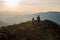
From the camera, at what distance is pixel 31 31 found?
8.27 feet

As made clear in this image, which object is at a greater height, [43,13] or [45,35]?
[43,13]

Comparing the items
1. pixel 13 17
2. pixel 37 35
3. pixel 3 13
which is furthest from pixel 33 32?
pixel 3 13

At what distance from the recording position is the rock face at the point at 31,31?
98.8 inches

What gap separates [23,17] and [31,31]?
13.0 inches

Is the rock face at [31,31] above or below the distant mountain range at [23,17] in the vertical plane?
below

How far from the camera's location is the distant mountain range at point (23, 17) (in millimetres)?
2561

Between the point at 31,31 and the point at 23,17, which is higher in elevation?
the point at 23,17

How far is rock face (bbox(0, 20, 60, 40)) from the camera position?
8.23 ft

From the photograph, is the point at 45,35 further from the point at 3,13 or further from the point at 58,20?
the point at 3,13

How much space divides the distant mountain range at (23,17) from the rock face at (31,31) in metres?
0.08

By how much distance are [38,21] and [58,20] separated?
0.40 metres

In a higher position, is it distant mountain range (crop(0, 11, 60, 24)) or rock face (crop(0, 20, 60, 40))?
distant mountain range (crop(0, 11, 60, 24))

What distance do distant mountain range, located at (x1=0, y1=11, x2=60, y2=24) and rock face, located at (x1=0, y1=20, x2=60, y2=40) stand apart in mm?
81

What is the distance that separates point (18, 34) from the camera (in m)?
2.54
